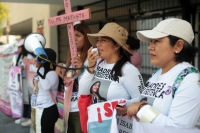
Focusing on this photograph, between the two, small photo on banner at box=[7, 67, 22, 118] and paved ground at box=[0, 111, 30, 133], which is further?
small photo on banner at box=[7, 67, 22, 118]

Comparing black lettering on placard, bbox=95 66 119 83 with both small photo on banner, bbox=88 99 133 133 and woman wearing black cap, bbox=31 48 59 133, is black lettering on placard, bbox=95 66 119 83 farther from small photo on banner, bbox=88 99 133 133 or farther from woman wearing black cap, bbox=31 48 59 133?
woman wearing black cap, bbox=31 48 59 133

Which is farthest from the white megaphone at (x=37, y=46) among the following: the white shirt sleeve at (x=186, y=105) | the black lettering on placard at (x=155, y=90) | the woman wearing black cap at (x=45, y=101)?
the white shirt sleeve at (x=186, y=105)

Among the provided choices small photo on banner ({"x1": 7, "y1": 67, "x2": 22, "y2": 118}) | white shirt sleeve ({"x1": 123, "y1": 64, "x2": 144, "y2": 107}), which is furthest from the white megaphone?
small photo on banner ({"x1": 7, "y1": 67, "x2": 22, "y2": 118})

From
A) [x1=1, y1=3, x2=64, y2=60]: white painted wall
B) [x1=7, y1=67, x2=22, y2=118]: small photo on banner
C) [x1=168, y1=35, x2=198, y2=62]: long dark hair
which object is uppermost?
[x1=1, y1=3, x2=64, y2=60]: white painted wall

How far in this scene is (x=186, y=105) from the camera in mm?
1366

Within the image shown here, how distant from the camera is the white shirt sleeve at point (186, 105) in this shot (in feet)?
4.49

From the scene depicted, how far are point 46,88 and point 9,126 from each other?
253 centimetres

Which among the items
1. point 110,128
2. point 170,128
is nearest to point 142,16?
point 110,128

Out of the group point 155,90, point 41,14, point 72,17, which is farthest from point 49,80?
point 41,14

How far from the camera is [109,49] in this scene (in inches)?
81.3

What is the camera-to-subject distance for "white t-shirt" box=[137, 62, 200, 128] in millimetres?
1370

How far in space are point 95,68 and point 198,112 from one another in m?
0.99

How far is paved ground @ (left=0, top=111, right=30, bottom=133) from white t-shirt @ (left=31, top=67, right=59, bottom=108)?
1.97 meters

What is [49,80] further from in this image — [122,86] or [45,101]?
[122,86]
